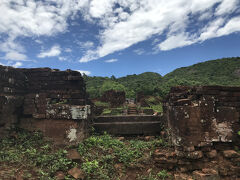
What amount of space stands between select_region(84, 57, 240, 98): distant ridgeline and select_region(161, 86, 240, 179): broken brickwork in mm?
23104

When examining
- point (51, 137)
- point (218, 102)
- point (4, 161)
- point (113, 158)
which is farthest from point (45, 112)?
point (218, 102)

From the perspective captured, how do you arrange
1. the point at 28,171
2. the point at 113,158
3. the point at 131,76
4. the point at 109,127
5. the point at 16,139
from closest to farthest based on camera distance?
1. the point at 28,171
2. the point at 113,158
3. the point at 16,139
4. the point at 109,127
5. the point at 131,76

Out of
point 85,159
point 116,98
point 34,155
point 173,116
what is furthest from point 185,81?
point 34,155

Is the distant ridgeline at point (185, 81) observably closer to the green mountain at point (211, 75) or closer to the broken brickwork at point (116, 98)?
the green mountain at point (211, 75)

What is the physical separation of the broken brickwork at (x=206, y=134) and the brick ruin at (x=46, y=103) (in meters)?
2.67

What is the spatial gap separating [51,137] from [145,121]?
338 centimetres

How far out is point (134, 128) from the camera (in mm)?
5574

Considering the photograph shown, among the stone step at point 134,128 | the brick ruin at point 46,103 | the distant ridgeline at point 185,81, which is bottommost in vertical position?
the stone step at point 134,128

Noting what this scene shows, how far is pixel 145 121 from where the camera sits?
5930 mm

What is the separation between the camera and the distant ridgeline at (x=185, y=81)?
94.1 ft

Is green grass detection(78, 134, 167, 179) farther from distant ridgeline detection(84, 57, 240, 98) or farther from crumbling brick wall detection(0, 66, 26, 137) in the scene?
distant ridgeline detection(84, 57, 240, 98)

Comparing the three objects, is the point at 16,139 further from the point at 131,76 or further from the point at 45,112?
the point at 131,76

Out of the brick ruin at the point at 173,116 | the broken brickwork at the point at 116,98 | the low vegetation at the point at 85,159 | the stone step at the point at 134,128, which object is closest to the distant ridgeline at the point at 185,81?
the broken brickwork at the point at 116,98

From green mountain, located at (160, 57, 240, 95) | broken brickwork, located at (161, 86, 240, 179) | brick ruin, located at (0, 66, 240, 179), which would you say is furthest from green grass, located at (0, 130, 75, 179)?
green mountain, located at (160, 57, 240, 95)
